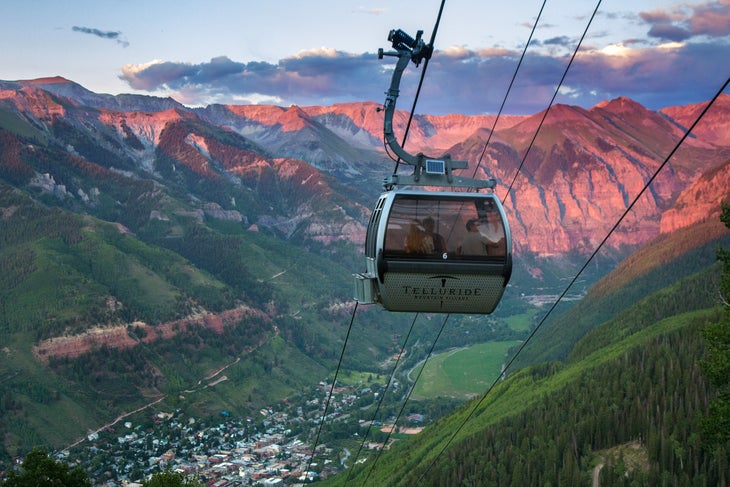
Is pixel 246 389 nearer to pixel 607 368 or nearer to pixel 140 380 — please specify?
pixel 140 380

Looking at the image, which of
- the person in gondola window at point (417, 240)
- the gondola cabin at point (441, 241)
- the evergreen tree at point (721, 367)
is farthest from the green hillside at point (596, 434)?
the person in gondola window at point (417, 240)

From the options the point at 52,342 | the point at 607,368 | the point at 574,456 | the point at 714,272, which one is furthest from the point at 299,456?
the point at 714,272

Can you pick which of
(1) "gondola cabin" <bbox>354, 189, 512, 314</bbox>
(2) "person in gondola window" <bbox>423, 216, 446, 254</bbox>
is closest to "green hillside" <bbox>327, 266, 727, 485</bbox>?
(1) "gondola cabin" <bbox>354, 189, 512, 314</bbox>

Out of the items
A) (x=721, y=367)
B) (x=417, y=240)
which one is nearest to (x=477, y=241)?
(x=417, y=240)

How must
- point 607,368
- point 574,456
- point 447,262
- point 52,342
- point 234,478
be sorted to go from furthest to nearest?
point 52,342 < point 234,478 < point 607,368 < point 574,456 < point 447,262

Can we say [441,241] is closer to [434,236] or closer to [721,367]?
[434,236]

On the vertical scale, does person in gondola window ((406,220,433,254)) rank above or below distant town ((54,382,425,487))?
above

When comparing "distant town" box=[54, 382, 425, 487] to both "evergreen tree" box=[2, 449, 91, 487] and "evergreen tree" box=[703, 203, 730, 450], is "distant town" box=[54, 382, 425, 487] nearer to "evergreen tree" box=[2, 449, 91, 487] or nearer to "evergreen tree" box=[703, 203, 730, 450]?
"evergreen tree" box=[2, 449, 91, 487]

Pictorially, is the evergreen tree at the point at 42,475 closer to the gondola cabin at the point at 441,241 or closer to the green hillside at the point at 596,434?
the gondola cabin at the point at 441,241
